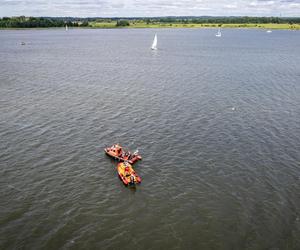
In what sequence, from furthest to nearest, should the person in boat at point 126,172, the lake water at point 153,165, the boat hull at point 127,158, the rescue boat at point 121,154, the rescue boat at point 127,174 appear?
the rescue boat at point 121,154
the boat hull at point 127,158
the person in boat at point 126,172
the rescue boat at point 127,174
the lake water at point 153,165

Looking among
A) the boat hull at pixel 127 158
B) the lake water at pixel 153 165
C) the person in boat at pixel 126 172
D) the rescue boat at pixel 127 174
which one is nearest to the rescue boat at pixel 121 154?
the boat hull at pixel 127 158

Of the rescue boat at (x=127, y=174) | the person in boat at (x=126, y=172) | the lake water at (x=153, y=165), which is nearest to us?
the lake water at (x=153, y=165)

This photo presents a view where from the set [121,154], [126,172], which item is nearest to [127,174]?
[126,172]

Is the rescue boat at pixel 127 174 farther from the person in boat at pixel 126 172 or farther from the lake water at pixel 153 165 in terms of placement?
the lake water at pixel 153 165

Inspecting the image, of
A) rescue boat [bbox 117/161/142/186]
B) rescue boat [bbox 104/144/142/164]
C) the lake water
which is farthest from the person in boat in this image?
rescue boat [bbox 104/144/142/164]

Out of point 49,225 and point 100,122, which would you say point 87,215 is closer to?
point 49,225

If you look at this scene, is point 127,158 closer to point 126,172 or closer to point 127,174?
point 126,172

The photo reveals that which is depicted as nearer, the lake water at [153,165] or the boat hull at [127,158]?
the lake water at [153,165]
